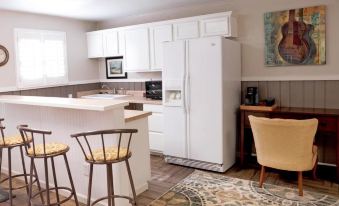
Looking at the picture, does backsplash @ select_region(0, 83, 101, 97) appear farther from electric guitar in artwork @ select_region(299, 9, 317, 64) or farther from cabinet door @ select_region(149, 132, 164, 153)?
electric guitar in artwork @ select_region(299, 9, 317, 64)

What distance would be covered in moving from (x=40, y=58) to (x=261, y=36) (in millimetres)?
3644

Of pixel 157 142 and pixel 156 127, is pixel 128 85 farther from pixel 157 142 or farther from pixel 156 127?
pixel 157 142

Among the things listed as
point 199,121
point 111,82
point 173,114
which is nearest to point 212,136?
point 199,121

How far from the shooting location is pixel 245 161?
4199 mm

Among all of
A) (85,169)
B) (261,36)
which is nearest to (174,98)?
(261,36)

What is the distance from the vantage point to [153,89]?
4.95 m

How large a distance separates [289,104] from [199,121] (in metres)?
1.29

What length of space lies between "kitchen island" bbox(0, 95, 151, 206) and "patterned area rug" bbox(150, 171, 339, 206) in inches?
17.0

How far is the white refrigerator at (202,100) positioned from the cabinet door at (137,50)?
950 millimetres

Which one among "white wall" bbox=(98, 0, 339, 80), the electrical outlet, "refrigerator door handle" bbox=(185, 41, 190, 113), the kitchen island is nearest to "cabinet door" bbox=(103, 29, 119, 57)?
"white wall" bbox=(98, 0, 339, 80)

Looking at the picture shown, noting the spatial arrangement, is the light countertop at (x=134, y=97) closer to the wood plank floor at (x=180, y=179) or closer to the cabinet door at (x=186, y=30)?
the wood plank floor at (x=180, y=179)

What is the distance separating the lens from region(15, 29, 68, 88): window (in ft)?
15.4

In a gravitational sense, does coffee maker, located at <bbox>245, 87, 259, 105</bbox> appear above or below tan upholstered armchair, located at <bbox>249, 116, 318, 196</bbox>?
above

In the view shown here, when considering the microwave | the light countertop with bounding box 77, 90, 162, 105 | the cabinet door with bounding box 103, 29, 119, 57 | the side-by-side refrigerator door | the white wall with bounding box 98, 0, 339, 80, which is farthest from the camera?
the cabinet door with bounding box 103, 29, 119, 57
